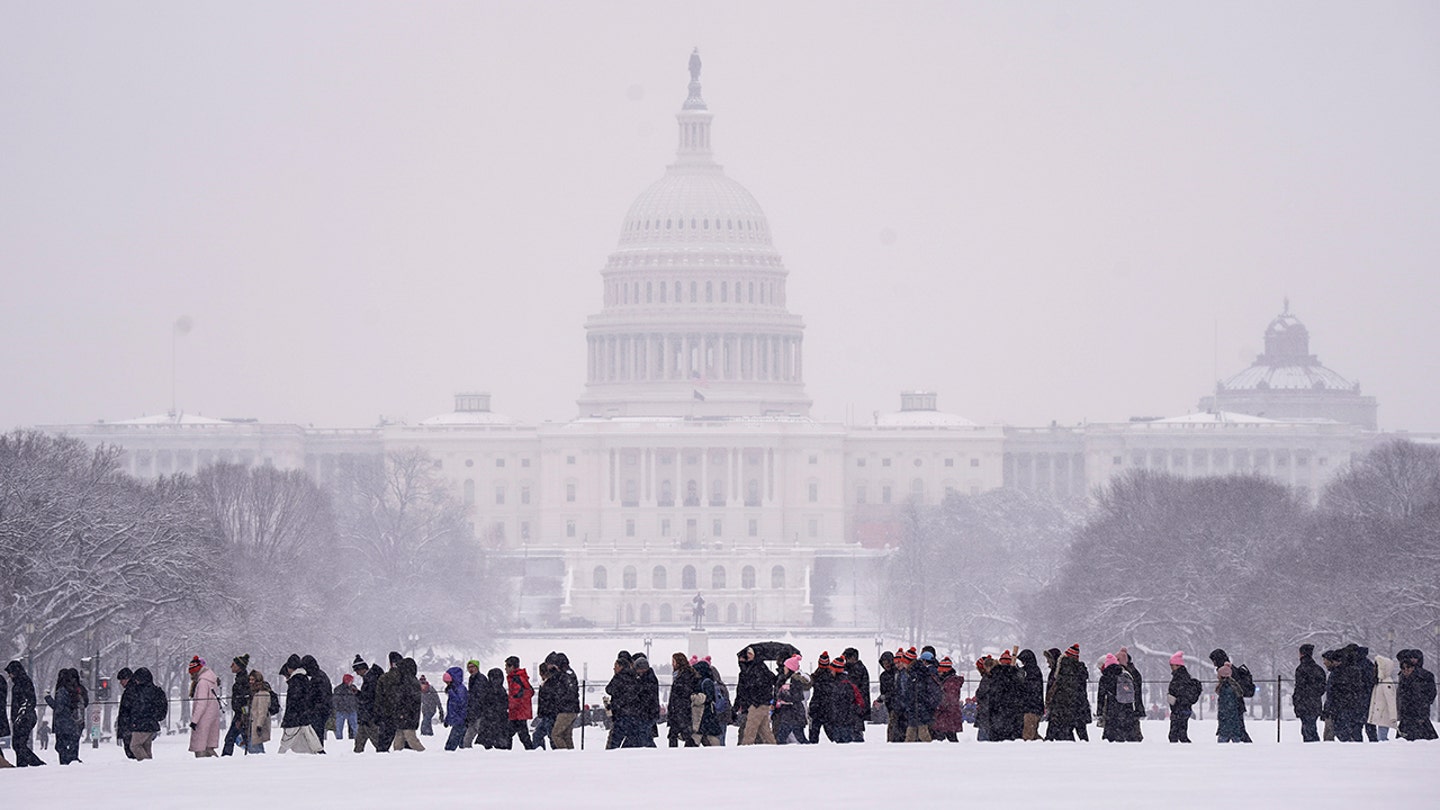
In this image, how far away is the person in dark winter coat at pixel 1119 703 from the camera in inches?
1722

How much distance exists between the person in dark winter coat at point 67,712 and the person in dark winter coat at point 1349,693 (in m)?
16.1

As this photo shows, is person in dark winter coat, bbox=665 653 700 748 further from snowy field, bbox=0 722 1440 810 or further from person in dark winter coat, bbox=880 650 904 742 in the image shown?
person in dark winter coat, bbox=880 650 904 742

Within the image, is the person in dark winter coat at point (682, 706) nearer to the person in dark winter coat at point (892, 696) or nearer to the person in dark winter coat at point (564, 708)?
the person in dark winter coat at point (564, 708)

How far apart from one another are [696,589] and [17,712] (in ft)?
432

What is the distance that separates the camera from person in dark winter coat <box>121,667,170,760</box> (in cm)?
4412

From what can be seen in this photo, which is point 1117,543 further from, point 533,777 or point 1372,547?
point 533,777

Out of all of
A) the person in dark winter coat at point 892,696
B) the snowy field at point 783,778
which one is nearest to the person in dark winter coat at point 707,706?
the snowy field at point 783,778

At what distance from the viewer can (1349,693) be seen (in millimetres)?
43469

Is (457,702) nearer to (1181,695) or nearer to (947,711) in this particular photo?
(947,711)

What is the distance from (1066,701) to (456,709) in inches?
319

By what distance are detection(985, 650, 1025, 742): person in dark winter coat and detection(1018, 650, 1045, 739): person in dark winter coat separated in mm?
58

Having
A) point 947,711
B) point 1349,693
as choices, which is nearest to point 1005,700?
point 947,711

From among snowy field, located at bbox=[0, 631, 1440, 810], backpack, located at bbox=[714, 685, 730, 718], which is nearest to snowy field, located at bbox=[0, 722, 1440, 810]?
snowy field, located at bbox=[0, 631, 1440, 810]

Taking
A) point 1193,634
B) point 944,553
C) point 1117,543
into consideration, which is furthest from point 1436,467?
point 944,553
